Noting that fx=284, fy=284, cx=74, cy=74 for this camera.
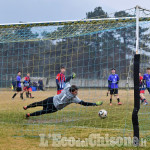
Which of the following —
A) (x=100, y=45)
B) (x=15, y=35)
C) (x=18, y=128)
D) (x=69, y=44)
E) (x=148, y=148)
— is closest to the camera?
(x=148, y=148)

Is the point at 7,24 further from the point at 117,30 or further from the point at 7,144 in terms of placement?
the point at 7,144

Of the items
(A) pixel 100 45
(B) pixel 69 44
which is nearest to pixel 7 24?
(B) pixel 69 44

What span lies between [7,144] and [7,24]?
4226mm

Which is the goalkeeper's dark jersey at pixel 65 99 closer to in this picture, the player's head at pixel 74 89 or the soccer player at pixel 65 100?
the soccer player at pixel 65 100

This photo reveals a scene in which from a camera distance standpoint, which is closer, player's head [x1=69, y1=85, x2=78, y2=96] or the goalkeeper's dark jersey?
player's head [x1=69, y1=85, x2=78, y2=96]

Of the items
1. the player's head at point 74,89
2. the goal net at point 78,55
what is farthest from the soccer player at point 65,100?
the goal net at point 78,55

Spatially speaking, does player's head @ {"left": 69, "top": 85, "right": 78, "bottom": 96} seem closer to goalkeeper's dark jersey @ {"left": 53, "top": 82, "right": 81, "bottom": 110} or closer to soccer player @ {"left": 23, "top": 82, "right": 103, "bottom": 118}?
soccer player @ {"left": 23, "top": 82, "right": 103, "bottom": 118}

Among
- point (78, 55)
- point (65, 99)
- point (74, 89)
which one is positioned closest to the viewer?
point (74, 89)

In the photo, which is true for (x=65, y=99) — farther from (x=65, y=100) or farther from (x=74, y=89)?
(x=74, y=89)

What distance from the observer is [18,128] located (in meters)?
8.05

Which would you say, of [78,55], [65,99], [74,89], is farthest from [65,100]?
[78,55]

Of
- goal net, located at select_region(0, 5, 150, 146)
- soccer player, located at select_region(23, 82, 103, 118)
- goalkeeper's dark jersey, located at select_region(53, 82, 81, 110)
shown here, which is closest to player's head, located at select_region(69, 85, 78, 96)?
soccer player, located at select_region(23, 82, 103, 118)

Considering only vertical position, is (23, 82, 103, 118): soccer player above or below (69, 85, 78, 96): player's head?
below

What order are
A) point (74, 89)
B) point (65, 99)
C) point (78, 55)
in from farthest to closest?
1. point (78, 55)
2. point (65, 99)
3. point (74, 89)
